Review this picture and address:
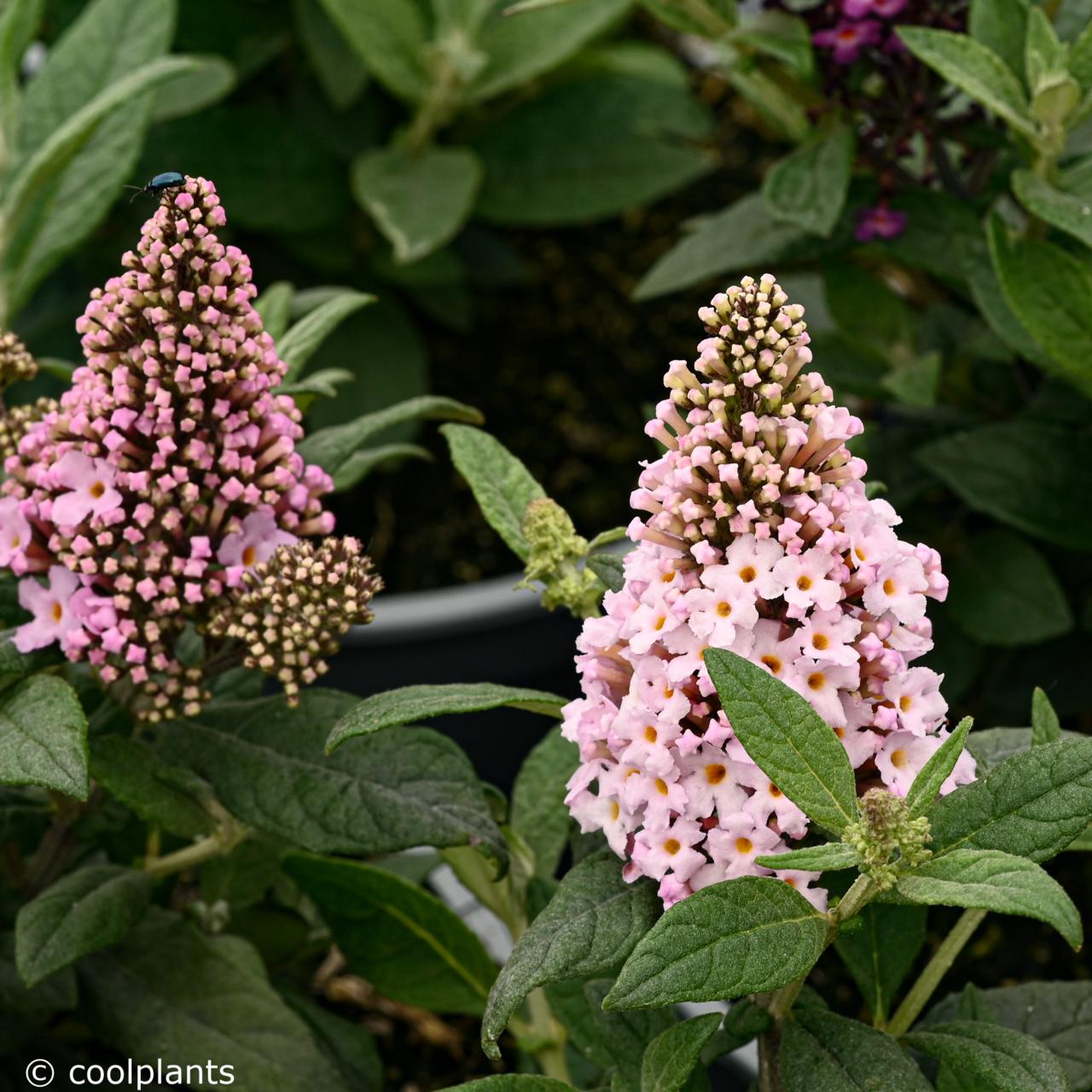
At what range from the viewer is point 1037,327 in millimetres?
1333

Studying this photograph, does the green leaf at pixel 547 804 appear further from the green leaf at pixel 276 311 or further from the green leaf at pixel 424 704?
the green leaf at pixel 276 311

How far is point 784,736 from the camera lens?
80 cm

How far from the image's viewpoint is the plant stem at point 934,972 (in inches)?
40.1

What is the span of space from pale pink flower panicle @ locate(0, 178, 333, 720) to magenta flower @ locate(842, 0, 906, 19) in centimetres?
71

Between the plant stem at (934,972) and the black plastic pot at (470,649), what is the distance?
89 cm

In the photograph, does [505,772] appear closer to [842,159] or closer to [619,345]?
[619,345]

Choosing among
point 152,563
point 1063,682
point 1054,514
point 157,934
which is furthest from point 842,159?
point 157,934

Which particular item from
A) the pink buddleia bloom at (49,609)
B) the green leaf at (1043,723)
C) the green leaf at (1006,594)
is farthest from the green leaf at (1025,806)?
the green leaf at (1006,594)

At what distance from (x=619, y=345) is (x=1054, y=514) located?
3.41 feet

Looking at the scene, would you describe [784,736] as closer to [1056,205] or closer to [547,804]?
[547,804]

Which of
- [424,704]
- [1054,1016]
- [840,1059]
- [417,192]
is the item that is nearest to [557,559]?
[424,704]

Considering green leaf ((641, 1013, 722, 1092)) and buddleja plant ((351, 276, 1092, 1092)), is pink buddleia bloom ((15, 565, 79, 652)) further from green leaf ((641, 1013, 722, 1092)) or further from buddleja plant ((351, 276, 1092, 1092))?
green leaf ((641, 1013, 722, 1092))

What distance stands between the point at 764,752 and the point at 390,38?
4.82 feet

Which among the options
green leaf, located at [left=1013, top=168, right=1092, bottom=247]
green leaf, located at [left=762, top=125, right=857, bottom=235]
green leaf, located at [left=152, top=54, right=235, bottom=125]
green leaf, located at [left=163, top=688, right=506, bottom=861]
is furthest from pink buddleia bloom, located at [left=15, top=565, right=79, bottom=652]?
green leaf, located at [left=152, top=54, right=235, bottom=125]
